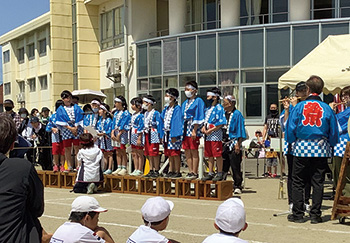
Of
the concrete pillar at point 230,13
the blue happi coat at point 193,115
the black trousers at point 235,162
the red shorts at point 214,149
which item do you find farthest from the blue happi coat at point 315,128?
the concrete pillar at point 230,13

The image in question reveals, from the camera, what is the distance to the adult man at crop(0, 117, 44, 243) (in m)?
3.75

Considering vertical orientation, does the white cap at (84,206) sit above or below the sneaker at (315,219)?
above

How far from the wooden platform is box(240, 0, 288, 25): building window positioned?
42.9 ft

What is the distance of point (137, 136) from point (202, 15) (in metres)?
14.4

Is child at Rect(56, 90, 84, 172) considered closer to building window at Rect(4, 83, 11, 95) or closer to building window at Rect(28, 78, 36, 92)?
building window at Rect(28, 78, 36, 92)

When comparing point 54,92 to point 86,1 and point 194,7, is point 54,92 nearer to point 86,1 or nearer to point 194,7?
point 86,1

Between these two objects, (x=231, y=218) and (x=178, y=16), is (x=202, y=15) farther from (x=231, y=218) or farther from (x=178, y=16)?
(x=231, y=218)

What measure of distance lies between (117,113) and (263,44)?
10852 mm

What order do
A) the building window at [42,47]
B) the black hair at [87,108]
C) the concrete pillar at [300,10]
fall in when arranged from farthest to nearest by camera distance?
the building window at [42,47]
the concrete pillar at [300,10]
the black hair at [87,108]

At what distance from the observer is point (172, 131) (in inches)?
435

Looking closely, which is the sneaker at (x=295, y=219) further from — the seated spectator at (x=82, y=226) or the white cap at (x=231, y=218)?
the white cap at (x=231, y=218)

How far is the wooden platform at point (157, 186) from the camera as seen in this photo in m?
10.6

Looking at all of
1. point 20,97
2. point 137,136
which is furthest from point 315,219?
point 20,97

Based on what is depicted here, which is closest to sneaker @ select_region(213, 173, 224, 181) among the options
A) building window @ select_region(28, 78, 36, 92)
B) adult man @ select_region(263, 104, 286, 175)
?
adult man @ select_region(263, 104, 286, 175)
